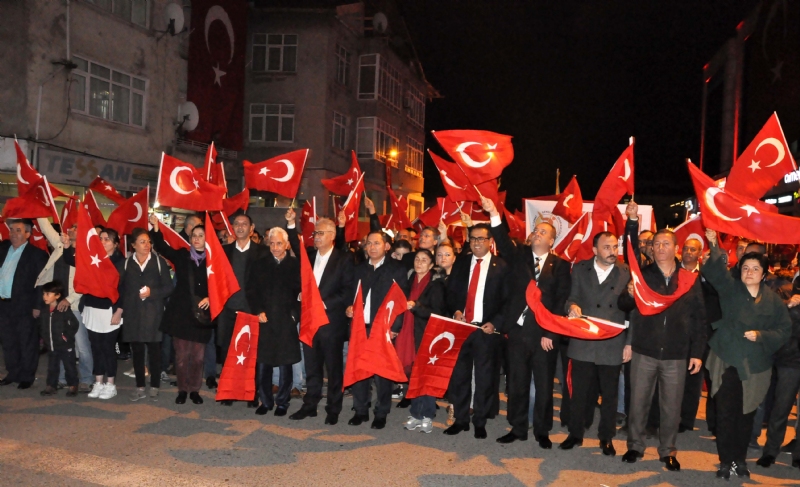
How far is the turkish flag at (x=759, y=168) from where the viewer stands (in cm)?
677

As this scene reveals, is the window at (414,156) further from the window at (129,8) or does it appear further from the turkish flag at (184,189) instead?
the turkish flag at (184,189)

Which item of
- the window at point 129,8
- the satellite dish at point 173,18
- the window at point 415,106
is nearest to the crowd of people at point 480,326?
the window at point 129,8

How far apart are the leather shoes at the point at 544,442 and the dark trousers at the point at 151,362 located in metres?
4.49

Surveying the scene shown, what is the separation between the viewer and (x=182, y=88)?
22.2m

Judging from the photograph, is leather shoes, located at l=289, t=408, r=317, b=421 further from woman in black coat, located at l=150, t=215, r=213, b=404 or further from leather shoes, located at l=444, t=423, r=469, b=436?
leather shoes, located at l=444, t=423, r=469, b=436

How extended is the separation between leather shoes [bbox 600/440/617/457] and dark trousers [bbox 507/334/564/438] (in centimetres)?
52

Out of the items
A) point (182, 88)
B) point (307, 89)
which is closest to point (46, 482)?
point (182, 88)

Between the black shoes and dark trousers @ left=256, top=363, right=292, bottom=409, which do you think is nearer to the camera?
dark trousers @ left=256, top=363, right=292, bottom=409

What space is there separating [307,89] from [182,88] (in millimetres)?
7527

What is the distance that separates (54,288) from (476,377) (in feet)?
17.1

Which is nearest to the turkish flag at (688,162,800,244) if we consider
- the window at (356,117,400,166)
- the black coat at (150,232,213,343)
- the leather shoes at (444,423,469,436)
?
the leather shoes at (444,423,469,436)

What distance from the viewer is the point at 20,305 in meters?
8.47

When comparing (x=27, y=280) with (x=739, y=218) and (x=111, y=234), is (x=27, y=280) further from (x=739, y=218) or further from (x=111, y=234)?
(x=739, y=218)

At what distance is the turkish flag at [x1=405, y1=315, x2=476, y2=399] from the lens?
6.80 meters
